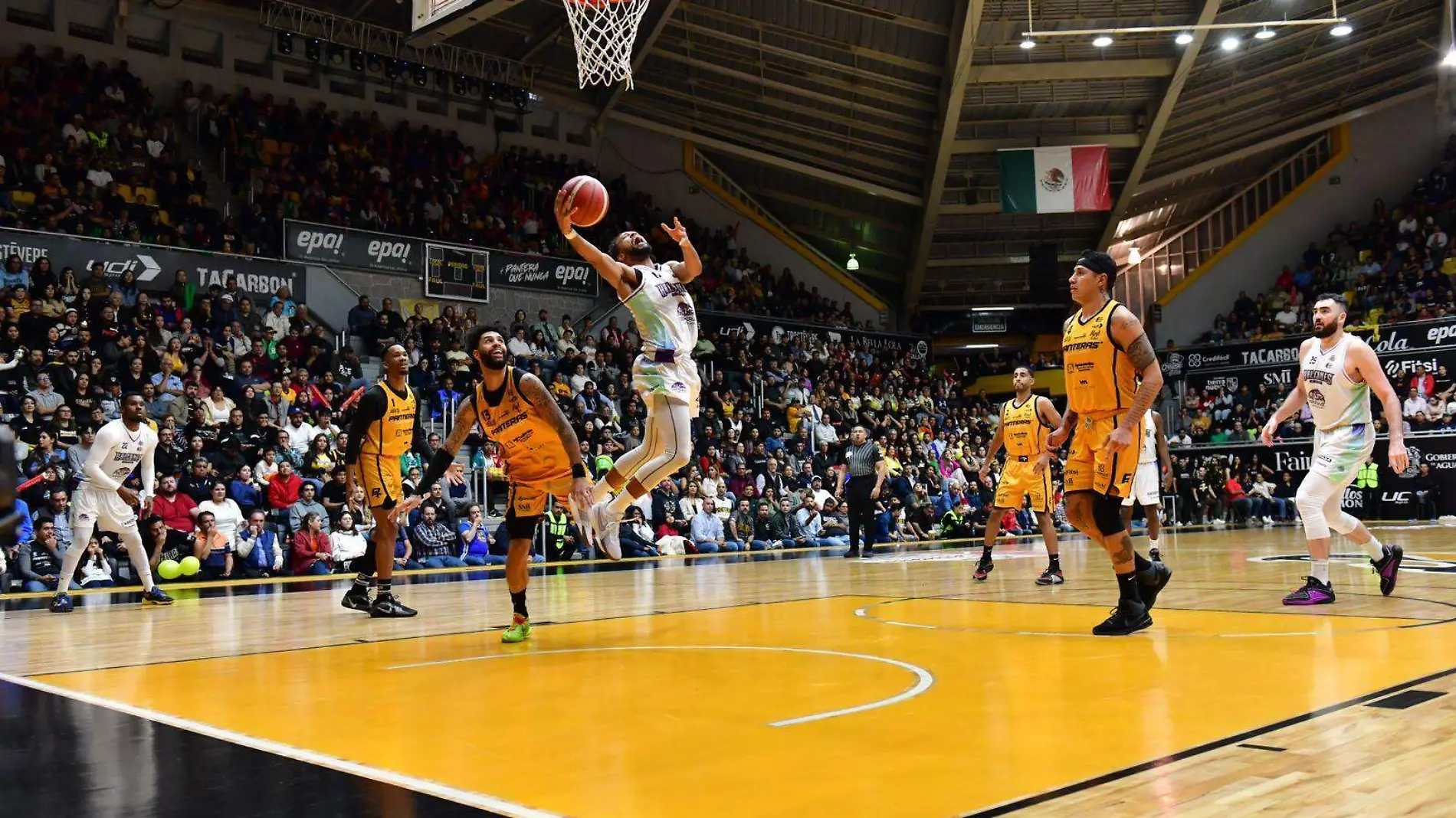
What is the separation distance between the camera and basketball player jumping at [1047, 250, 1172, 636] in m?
5.98

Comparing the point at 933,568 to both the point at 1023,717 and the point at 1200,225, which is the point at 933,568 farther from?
the point at 1200,225

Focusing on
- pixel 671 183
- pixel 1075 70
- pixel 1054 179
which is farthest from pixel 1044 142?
pixel 671 183

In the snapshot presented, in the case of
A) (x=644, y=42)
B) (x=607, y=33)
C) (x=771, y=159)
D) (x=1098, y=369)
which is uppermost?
(x=644, y=42)

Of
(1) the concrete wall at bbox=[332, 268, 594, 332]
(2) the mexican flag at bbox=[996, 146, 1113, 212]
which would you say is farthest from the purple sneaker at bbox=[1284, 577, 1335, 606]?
(2) the mexican flag at bbox=[996, 146, 1113, 212]

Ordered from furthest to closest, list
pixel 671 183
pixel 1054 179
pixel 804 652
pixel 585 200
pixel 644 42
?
pixel 671 183, pixel 1054 179, pixel 644 42, pixel 585 200, pixel 804 652

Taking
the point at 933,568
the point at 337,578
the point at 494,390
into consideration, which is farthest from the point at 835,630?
the point at 337,578

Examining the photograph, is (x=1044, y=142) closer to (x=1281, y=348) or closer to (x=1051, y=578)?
(x=1281, y=348)

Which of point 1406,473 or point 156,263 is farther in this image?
point 1406,473

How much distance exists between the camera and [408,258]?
67.4 ft

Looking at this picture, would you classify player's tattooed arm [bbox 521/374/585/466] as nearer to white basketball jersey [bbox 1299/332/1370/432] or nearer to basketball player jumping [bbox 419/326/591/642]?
basketball player jumping [bbox 419/326/591/642]

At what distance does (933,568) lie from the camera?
11.8 meters

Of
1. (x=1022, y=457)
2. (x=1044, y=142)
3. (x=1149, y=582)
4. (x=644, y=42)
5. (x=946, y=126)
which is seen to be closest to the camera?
(x=1149, y=582)

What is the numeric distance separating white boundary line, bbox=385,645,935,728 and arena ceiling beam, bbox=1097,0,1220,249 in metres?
20.7

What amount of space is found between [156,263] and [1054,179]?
19844 millimetres
